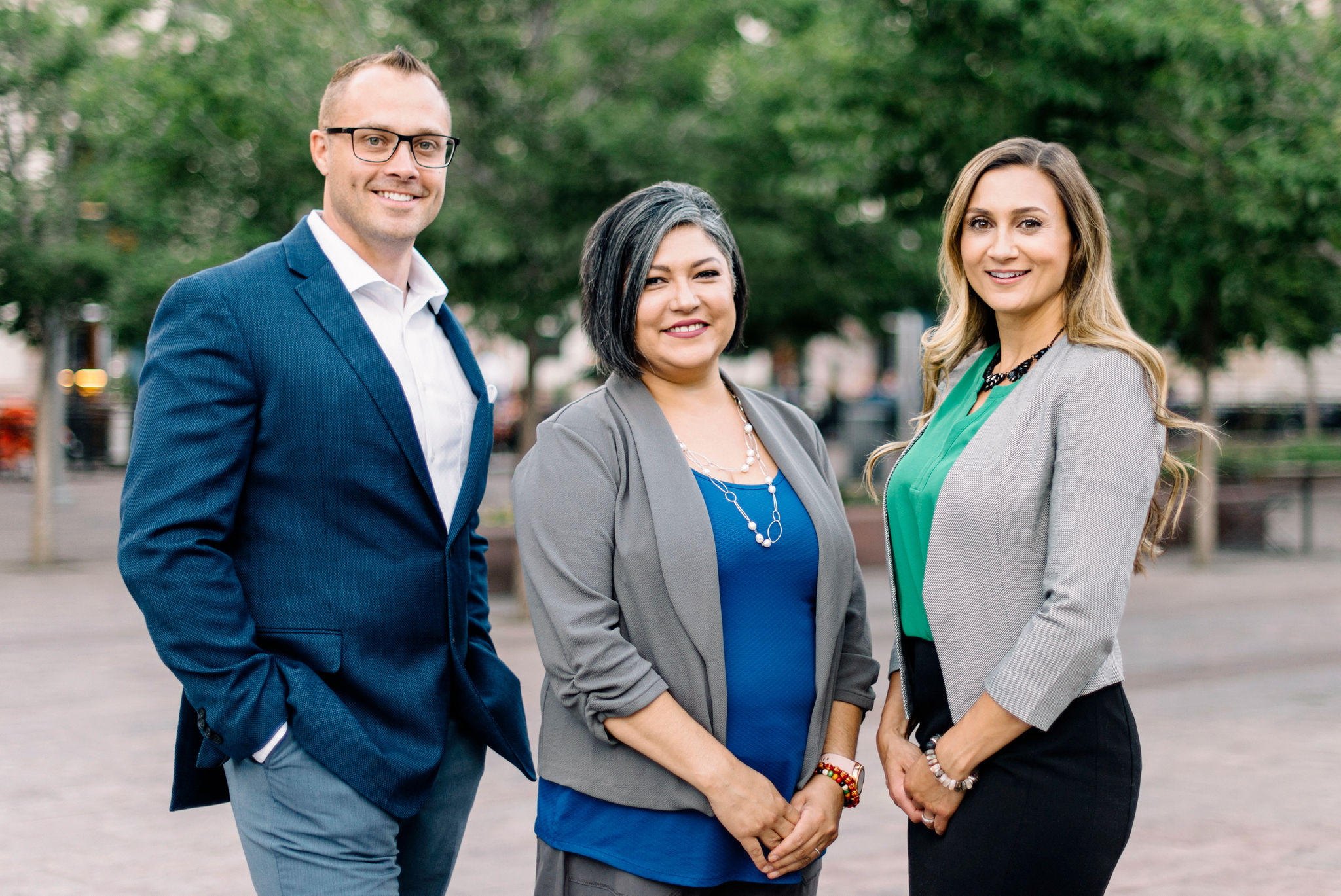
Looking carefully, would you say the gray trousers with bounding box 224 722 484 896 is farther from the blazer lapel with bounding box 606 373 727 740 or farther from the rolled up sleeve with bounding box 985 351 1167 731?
the rolled up sleeve with bounding box 985 351 1167 731

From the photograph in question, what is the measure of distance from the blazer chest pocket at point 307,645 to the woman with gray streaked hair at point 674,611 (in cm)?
38

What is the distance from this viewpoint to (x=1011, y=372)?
2.55m

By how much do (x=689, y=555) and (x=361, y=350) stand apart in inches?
28.8

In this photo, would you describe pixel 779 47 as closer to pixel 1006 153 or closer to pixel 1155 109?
pixel 1155 109

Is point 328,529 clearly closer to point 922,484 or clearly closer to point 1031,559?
point 922,484

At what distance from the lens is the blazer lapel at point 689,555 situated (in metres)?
2.36

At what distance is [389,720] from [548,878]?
1.43 ft

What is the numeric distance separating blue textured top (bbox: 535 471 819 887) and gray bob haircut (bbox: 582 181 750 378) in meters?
0.31

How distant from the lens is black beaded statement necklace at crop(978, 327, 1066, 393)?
2.52 m

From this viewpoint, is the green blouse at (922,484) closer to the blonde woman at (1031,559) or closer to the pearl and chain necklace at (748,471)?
the blonde woman at (1031,559)

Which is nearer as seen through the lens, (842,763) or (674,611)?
(674,611)

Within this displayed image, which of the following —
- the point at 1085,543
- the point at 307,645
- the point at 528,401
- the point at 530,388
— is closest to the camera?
the point at 1085,543

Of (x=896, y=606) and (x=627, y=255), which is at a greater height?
(x=627, y=255)

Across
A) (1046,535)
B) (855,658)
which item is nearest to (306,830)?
(855,658)
